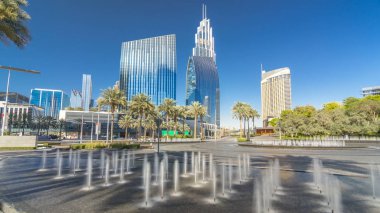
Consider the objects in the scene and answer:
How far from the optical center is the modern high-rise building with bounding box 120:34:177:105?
16338cm

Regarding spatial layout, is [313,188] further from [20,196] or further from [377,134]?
[377,134]

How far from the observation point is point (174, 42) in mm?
176875

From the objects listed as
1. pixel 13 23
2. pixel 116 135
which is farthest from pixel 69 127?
pixel 13 23

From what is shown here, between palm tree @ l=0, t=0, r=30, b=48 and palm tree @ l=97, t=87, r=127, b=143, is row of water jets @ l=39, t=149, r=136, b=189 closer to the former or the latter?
palm tree @ l=0, t=0, r=30, b=48

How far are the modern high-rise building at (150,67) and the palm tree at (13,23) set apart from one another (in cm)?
14747

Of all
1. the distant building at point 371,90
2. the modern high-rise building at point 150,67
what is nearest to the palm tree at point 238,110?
the modern high-rise building at point 150,67

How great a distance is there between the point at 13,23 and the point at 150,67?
157523 millimetres

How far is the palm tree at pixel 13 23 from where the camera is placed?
37.4 ft

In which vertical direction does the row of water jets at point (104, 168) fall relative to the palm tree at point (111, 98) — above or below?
below

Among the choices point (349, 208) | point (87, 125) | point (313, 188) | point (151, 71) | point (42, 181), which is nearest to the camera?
point (349, 208)

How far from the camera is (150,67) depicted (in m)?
167

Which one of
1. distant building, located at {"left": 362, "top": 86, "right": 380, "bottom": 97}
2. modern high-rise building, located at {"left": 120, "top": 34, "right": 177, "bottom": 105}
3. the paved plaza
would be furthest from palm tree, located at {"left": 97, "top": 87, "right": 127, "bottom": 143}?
distant building, located at {"left": 362, "top": 86, "right": 380, "bottom": 97}

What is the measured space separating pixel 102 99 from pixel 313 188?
41.4 meters

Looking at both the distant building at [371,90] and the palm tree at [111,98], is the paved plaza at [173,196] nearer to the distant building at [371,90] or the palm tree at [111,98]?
the palm tree at [111,98]
